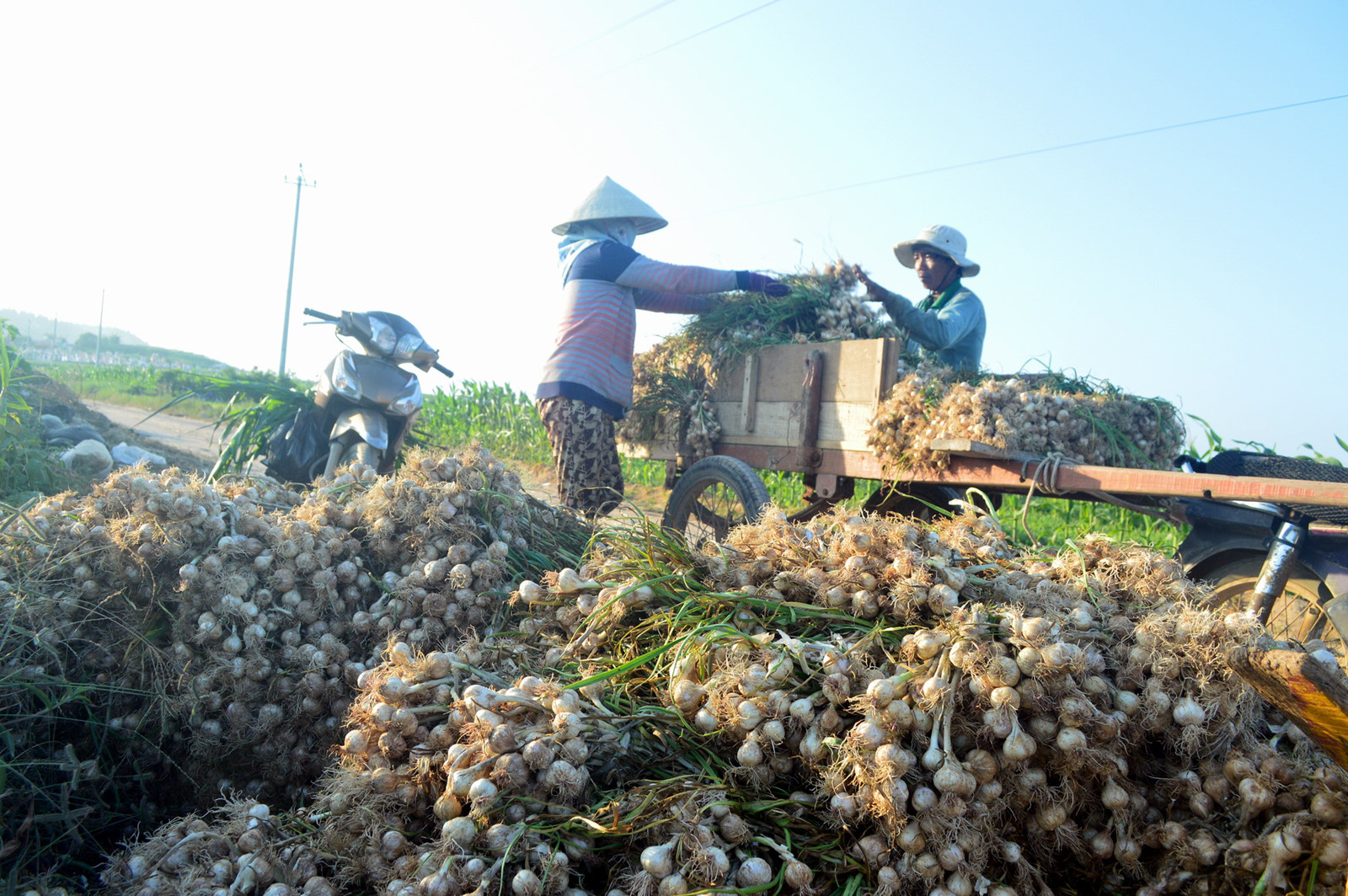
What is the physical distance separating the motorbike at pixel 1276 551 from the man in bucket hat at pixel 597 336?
2.67 metres

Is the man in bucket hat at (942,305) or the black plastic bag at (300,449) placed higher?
the man in bucket hat at (942,305)

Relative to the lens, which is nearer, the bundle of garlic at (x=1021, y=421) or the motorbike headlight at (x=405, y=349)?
the bundle of garlic at (x=1021, y=421)

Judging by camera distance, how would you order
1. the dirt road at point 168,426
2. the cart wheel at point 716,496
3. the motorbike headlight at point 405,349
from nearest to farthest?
the cart wheel at point 716,496 → the motorbike headlight at point 405,349 → the dirt road at point 168,426

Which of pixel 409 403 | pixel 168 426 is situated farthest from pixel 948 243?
pixel 168 426

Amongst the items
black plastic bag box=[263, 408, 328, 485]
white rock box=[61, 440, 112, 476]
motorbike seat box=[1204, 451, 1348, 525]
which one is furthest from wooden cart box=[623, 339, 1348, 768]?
white rock box=[61, 440, 112, 476]

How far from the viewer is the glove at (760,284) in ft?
15.5

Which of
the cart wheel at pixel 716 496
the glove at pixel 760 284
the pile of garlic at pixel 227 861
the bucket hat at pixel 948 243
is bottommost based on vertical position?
the pile of garlic at pixel 227 861

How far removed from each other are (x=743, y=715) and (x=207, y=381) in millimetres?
5234

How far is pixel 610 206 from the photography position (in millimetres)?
4648

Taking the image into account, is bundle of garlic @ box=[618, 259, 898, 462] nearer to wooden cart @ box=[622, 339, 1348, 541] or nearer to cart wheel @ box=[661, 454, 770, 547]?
wooden cart @ box=[622, 339, 1348, 541]

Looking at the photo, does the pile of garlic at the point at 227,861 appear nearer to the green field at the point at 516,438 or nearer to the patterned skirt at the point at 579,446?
the green field at the point at 516,438

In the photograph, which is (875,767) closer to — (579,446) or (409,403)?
(579,446)

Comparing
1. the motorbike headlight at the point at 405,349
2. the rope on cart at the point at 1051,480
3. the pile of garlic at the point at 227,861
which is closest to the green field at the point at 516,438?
the rope on cart at the point at 1051,480

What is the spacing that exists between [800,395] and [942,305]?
107 centimetres
